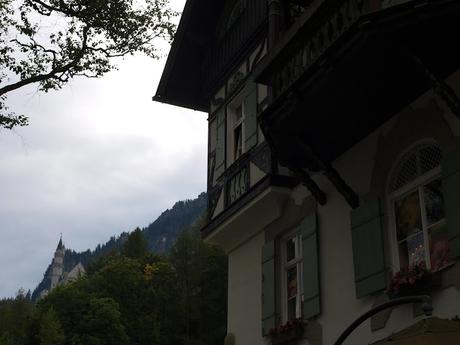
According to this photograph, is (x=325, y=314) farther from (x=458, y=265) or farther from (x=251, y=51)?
(x=251, y=51)

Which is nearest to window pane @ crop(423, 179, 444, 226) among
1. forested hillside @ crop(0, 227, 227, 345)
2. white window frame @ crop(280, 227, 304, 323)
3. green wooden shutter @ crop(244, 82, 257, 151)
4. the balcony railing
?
the balcony railing

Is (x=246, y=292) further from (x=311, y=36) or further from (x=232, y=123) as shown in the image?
(x=311, y=36)

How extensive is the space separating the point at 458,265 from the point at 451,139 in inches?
64.7

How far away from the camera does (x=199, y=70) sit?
18.9 m

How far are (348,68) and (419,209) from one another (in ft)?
7.10

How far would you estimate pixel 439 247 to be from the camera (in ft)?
31.2

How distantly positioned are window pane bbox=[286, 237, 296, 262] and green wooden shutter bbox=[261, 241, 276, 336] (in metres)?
0.26

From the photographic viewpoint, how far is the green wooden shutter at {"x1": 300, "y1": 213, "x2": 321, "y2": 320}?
11.7 m

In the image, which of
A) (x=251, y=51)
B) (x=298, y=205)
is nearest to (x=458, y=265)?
(x=298, y=205)

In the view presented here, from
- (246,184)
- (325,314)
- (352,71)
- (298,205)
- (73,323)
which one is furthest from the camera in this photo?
(73,323)

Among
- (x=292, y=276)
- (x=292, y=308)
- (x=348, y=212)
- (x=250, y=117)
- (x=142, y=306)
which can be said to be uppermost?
(x=142, y=306)

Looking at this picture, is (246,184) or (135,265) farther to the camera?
(135,265)

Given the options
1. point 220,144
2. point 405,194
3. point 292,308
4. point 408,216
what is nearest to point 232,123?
point 220,144

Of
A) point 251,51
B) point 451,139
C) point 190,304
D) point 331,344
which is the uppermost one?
point 190,304
